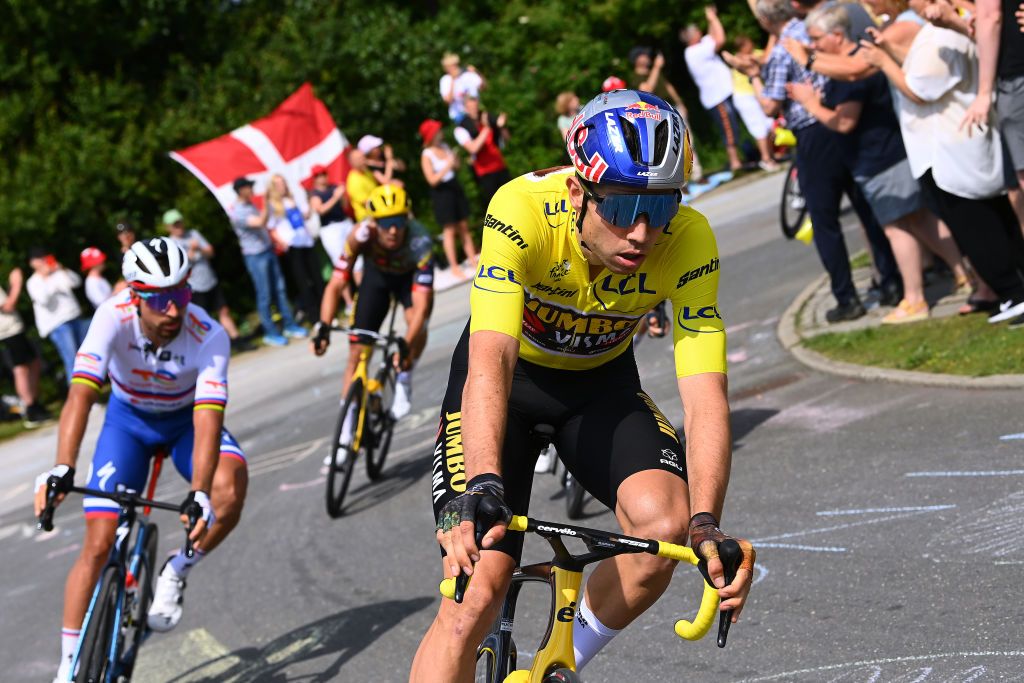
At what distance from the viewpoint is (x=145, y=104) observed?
73.9 ft

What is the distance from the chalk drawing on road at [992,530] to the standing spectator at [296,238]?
12.7 metres

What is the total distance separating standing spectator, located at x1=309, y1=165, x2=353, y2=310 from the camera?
56.4 ft

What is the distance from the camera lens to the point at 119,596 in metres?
6.47

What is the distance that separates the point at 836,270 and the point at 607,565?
267 inches

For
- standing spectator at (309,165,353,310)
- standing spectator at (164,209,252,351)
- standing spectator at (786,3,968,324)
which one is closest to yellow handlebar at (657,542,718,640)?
standing spectator at (786,3,968,324)

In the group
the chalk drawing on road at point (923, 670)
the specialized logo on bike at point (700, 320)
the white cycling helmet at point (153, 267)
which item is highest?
the white cycling helmet at point (153, 267)

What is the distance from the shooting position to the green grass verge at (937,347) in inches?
333

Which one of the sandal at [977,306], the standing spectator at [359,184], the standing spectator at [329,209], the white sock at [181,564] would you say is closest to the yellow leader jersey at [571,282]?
the white sock at [181,564]

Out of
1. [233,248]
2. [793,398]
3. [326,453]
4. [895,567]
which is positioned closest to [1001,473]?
[895,567]

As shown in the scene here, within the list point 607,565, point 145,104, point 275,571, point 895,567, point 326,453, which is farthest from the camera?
point 145,104

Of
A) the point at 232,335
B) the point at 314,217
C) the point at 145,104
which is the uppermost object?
the point at 145,104

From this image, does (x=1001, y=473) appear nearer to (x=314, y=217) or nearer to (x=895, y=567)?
(x=895, y=567)

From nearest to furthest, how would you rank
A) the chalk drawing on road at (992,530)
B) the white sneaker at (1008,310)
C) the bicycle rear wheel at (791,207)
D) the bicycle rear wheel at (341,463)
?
the chalk drawing on road at (992,530) → the white sneaker at (1008,310) → the bicycle rear wheel at (341,463) → the bicycle rear wheel at (791,207)

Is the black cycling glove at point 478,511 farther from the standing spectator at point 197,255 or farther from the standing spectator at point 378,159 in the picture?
the standing spectator at point 378,159
